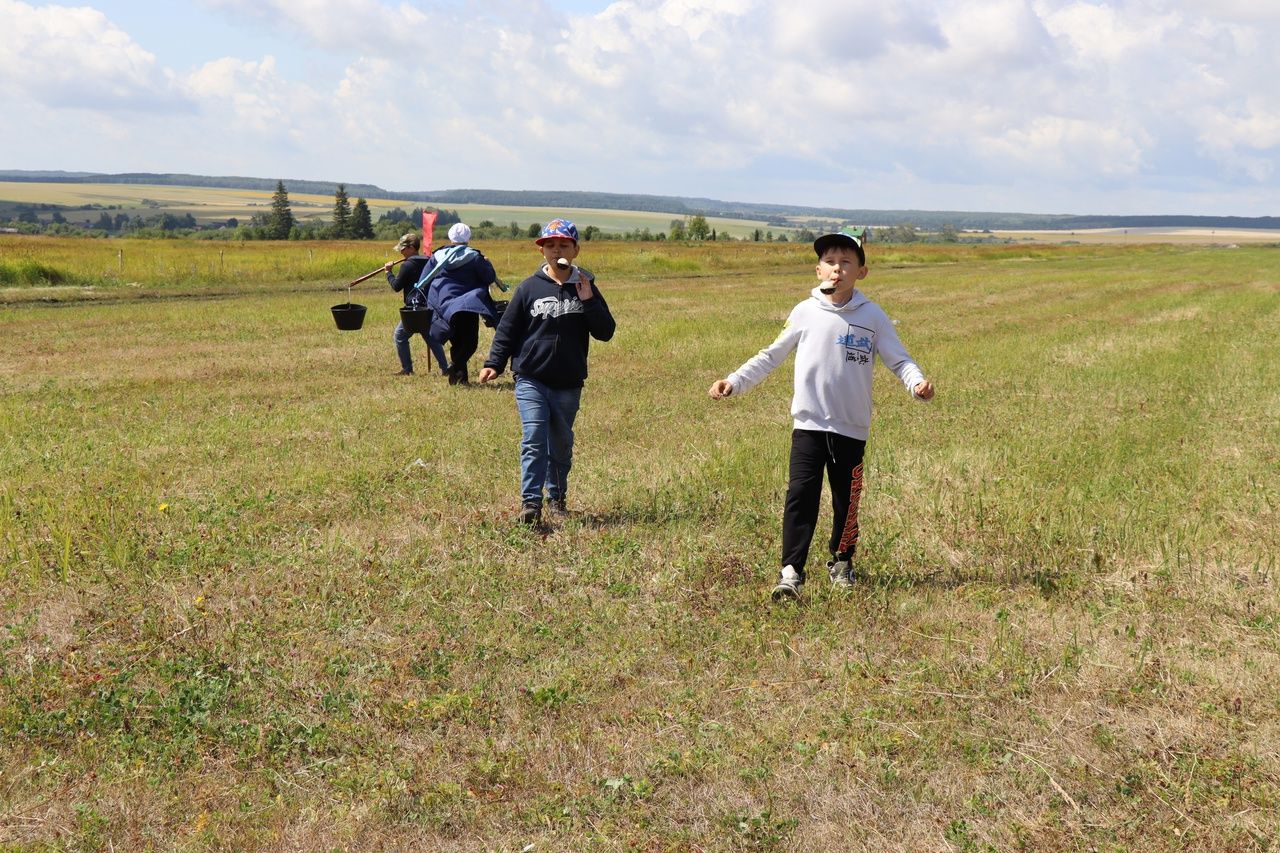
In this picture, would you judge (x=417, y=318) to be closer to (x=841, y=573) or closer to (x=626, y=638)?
(x=841, y=573)

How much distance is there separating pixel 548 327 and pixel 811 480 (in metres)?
2.18

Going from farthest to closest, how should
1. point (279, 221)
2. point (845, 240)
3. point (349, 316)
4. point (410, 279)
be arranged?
point (279, 221)
point (349, 316)
point (410, 279)
point (845, 240)

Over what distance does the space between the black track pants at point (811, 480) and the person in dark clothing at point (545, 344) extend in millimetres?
1778

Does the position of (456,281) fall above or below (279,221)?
below

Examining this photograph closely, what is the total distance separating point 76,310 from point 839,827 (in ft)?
80.4

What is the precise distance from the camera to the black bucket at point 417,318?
1297 cm

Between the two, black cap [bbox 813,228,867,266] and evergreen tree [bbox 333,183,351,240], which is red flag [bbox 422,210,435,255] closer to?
black cap [bbox 813,228,867,266]

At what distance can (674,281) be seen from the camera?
39188 mm

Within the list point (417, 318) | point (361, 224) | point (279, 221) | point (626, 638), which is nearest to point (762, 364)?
point (626, 638)

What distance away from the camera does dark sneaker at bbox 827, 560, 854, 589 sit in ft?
19.3

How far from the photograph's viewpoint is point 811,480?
584 centimetres

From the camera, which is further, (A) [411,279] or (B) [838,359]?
(A) [411,279]

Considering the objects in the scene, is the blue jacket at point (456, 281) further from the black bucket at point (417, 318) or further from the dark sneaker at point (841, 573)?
the dark sneaker at point (841, 573)

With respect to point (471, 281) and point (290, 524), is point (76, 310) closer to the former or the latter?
point (471, 281)
